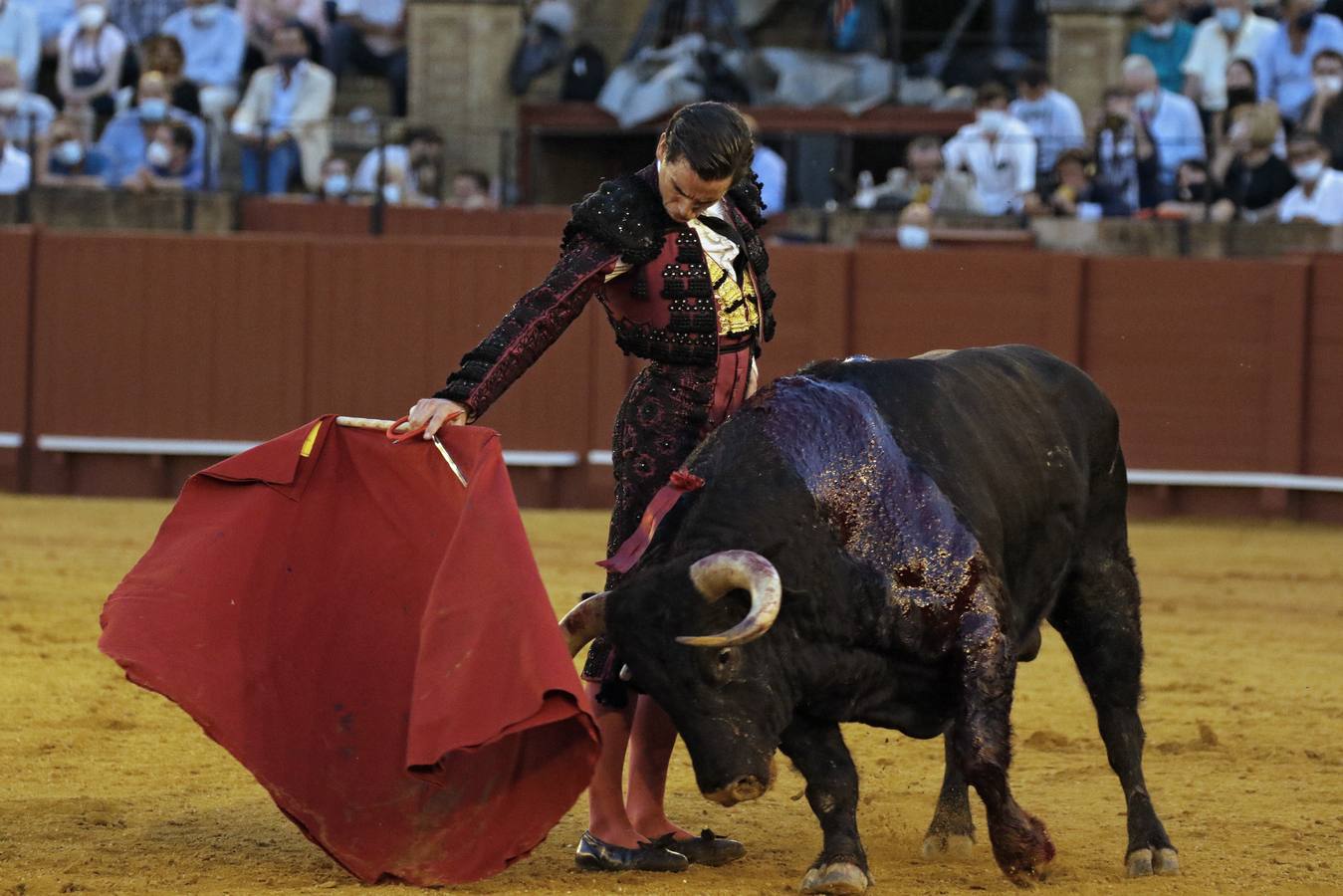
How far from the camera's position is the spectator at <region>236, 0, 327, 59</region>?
13102 millimetres

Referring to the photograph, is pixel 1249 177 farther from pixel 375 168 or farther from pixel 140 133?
pixel 140 133

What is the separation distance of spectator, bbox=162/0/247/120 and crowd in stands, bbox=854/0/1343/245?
13.6ft

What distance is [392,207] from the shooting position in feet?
38.5

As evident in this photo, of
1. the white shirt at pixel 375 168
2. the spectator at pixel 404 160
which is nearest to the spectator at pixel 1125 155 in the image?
the spectator at pixel 404 160

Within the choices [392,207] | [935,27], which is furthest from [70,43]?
[935,27]

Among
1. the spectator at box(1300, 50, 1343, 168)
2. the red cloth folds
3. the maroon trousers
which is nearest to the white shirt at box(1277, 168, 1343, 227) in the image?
the spectator at box(1300, 50, 1343, 168)

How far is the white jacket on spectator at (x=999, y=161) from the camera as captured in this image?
10.9 metres

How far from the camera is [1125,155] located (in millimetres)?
10680

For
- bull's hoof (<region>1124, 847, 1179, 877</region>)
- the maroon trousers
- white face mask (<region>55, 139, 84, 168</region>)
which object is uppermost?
white face mask (<region>55, 139, 84, 168</region>)

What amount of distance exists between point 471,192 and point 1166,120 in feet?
13.0

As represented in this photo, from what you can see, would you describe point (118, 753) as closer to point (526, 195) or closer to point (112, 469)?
point (112, 469)

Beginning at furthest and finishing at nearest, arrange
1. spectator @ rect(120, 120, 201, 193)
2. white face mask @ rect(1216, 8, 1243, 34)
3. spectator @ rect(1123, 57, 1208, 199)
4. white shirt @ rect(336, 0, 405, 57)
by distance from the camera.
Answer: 1. white shirt @ rect(336, 0, 405, 57)
2. spectator @ rect(120, 120, 201, 193)
3. white face mask @ rect(1216, 8, 1243, 34)
4. spectator @ rect(1123, 57, 1208, 199)

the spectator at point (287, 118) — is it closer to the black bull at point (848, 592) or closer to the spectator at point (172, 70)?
the spectator at point (172, 70)

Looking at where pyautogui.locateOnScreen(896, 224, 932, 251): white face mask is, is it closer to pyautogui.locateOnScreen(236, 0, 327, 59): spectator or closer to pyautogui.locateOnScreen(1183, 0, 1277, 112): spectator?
pyautogui.locateOnScreen(1183, 0, 1277, 112): spectator
